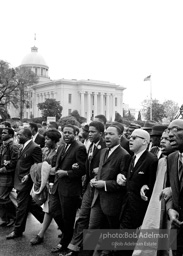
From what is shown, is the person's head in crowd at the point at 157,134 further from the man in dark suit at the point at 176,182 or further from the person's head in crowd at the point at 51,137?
the man in dark suit at the point at 176,182

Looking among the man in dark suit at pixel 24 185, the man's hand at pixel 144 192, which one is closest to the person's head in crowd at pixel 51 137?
the man in dark suit at pixel 24 185

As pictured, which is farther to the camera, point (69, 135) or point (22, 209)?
point (22, 209)

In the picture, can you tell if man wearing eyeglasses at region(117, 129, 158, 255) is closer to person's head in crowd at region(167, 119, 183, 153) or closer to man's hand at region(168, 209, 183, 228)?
person's head in crowd at region(167, 119, 183, 153)

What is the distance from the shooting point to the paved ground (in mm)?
6012

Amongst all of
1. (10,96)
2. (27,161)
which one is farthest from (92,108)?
(27,161)

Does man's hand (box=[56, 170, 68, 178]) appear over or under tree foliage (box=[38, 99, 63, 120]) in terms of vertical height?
under

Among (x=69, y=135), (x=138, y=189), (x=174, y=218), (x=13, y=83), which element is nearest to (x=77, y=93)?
(x=13, y=83)

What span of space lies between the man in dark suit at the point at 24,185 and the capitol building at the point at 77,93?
102462 millimetres

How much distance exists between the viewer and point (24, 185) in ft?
23.2

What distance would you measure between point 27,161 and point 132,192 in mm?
2962

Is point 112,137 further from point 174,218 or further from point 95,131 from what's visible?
point 174,218

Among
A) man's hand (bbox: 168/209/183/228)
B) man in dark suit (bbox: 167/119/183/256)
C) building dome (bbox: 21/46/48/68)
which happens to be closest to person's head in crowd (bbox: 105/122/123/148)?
man in dark suit (bbox: 167/119/183/256)

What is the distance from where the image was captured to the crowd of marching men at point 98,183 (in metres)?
A: 4.28

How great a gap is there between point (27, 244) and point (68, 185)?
4.55 ft
